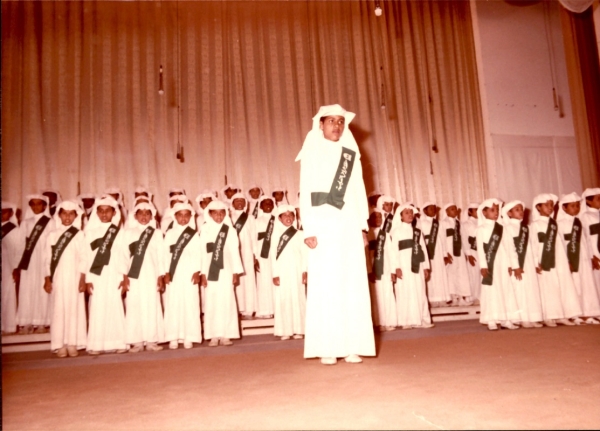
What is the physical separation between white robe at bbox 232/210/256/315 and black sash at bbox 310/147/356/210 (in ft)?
10.6

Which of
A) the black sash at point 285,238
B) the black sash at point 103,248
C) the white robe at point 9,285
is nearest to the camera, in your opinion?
the black sash at point 103,248

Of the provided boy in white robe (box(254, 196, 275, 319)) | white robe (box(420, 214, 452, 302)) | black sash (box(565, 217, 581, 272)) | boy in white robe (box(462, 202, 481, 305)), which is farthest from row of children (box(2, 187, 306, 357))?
black sash (box(565, 217, 581, 272))

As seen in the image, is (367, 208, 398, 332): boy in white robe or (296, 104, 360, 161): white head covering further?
(367, 208, 398, 332): boy in white robe

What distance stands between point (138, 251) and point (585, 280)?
5.81 m

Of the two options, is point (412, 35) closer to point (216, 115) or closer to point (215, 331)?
point (216, 115)

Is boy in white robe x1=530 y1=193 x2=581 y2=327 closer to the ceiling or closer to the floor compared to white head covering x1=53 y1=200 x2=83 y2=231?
closer to the floor

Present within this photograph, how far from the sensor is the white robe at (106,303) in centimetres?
500

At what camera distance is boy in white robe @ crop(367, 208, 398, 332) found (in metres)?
6.16

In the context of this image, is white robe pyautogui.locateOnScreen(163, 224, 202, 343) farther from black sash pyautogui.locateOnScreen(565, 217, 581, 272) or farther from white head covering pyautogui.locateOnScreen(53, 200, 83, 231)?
black sash pyautogui.locateOnScreen(565, 217, 581, 272)

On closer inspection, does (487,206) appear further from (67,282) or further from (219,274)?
(67,282)

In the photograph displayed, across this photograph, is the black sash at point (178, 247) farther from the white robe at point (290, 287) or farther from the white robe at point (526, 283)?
the white robe at point (526, 283)

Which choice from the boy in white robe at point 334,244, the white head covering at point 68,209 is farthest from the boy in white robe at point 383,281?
the white head covering at point 68,209

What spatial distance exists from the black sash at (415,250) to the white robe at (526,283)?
44.4 inches

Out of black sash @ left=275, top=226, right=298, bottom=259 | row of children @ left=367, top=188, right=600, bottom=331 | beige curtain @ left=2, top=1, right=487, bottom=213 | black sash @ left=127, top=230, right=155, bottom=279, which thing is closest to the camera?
black sash @ left=127, top=230, right=155, bottom=279
